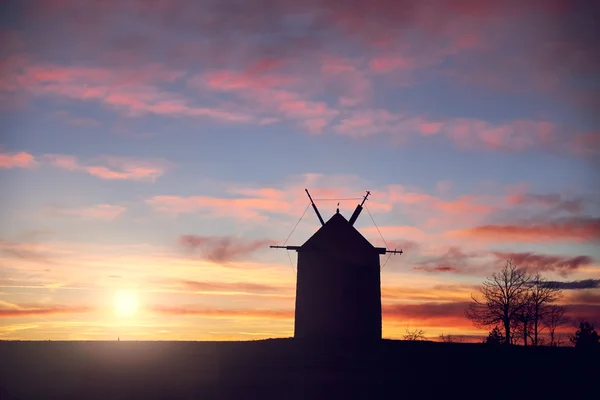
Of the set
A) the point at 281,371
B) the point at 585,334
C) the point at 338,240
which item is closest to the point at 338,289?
the point at 338,240

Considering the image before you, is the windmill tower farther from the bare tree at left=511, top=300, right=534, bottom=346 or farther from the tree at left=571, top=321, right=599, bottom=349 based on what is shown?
the tree at left=571, top=321, right=599, bottom=349

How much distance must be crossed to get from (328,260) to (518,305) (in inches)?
731

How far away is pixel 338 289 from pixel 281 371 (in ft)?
42.5

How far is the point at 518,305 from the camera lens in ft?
157

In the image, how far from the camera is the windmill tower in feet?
120

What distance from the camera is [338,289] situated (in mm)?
36875

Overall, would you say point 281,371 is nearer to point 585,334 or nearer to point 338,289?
point 338,289

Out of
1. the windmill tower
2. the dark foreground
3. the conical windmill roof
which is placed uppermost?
the conical windmill roof

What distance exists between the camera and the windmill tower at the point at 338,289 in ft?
120

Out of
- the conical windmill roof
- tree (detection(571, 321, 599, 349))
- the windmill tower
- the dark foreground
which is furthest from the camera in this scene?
tree (detection(571, 321, 599, 349))

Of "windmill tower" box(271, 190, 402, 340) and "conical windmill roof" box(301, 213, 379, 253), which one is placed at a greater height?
"conical windmill roof" box(301, 213, 379, 253)

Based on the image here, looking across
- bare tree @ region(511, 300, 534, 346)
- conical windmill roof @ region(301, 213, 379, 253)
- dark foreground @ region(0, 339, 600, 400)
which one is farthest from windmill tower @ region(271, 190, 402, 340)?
bare tree @ region(511, 300, 534, 346)

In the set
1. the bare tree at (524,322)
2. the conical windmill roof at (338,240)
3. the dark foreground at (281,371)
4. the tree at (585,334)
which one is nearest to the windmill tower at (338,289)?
the conical windmill roof at (338,240)

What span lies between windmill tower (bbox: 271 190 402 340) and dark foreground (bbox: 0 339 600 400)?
4401 millimetres
